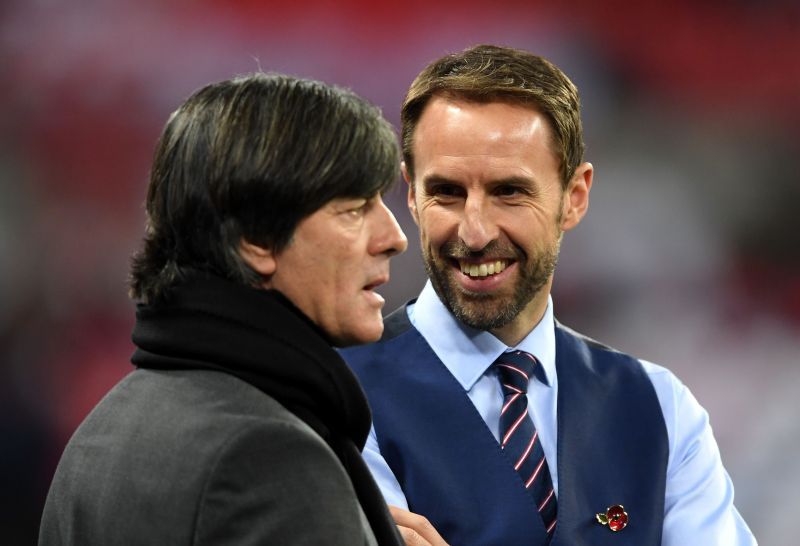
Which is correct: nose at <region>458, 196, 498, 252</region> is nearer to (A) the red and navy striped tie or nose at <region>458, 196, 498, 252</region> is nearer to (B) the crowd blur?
(A) the red and navy striped tie

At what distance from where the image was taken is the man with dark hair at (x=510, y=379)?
177 cm

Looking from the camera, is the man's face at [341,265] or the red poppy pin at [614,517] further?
the red poppy pin at [614,517]

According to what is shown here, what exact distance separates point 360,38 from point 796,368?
1.63 meters

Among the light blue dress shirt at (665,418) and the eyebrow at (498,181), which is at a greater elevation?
Answer: the eyebrow at (498,181)

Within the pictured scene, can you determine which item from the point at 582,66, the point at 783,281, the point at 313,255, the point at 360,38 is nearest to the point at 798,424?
the point at 783,281

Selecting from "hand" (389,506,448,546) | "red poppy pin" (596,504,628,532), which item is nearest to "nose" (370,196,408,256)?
"hand" (389,506,448,546)

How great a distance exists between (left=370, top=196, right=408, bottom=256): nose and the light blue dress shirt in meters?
0.56

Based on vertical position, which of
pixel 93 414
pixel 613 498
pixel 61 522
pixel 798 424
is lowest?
pixel 798 424

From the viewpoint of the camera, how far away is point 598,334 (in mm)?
3467

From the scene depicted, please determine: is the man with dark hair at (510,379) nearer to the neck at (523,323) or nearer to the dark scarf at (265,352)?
the neck at (523,323)

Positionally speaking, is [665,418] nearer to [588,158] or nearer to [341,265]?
[341,265]

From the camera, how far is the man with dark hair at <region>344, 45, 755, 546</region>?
177 cm

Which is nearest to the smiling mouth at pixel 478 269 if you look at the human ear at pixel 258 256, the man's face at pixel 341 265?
the man's face at pixel 341 265

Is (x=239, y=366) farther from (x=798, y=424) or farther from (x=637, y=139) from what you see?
(x=798, y=424)
